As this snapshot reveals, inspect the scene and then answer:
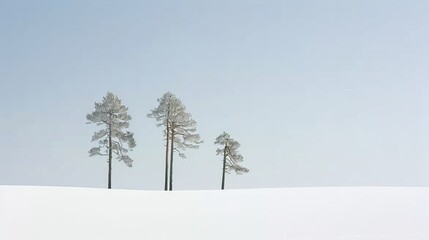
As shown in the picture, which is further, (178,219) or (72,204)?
(72,204)

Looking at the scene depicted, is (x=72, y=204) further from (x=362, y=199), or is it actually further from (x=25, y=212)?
(x=362, y=199)

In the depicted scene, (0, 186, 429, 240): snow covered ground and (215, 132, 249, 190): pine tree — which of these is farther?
(215, 132, 249, 190): pine tree

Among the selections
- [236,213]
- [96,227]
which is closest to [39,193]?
[96,227]

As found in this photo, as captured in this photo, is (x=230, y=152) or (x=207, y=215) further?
(x=230, y=152)

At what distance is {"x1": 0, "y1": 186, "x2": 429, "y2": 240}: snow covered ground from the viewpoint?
17047 millimetres

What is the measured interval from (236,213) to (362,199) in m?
8.99

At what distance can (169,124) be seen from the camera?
36531mm

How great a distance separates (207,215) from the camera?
2175 cm

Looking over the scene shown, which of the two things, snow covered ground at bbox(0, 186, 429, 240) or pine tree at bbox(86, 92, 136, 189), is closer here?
snow covered ground at bbox(0, 186, 429, 240)

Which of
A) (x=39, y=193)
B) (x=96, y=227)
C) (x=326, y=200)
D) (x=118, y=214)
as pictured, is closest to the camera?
(x=96, y=227)

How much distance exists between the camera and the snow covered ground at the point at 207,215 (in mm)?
17047

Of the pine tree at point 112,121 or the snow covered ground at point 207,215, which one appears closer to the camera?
the snow covered ground at point 207,215

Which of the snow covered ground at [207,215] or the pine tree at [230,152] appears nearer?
the snow covered ground at [207,215]

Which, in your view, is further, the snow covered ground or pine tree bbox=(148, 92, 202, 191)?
pine tree bbox=(148, 92, 202, 191)
